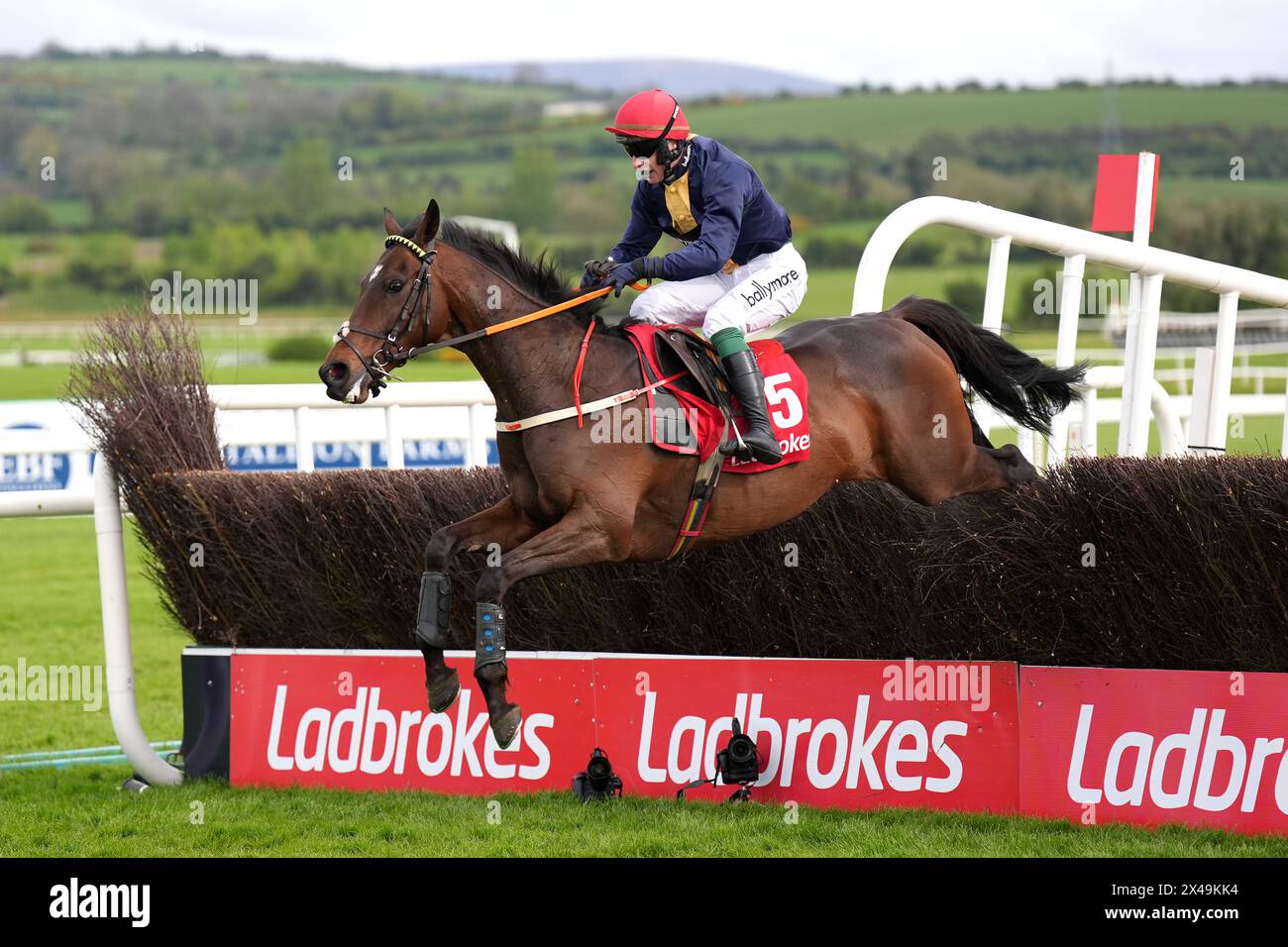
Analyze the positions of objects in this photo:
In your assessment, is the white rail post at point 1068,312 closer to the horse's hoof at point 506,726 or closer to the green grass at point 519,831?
the green grass at point 519,831

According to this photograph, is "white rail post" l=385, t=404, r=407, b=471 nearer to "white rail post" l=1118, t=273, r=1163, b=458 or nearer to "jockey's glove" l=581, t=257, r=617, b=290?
"jockey's glove" l=581, t=257, r=617, b=290

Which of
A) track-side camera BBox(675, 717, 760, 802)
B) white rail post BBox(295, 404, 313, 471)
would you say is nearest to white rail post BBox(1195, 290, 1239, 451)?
track-side camera BBox(675, 717, 760, 802)

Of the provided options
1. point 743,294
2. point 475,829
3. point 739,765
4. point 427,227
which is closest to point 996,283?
point 743,294

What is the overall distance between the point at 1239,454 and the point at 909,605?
48.0 inches

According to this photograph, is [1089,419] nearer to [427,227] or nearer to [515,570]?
[515,570]

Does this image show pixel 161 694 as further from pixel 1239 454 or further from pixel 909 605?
pixel 1239 454

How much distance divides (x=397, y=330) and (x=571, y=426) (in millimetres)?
635

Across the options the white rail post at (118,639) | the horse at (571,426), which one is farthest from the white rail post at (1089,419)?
A: the white rail post at (118,639)

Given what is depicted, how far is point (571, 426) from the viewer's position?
4.69 metres

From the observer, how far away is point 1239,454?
4.76 m

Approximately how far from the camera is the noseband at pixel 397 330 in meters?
4.38

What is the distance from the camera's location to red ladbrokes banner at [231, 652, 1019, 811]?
512cm

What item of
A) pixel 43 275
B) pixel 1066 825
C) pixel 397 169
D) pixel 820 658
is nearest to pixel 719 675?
pixel 820 658

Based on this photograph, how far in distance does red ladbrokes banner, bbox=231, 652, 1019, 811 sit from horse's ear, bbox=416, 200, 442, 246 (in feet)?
6.11
